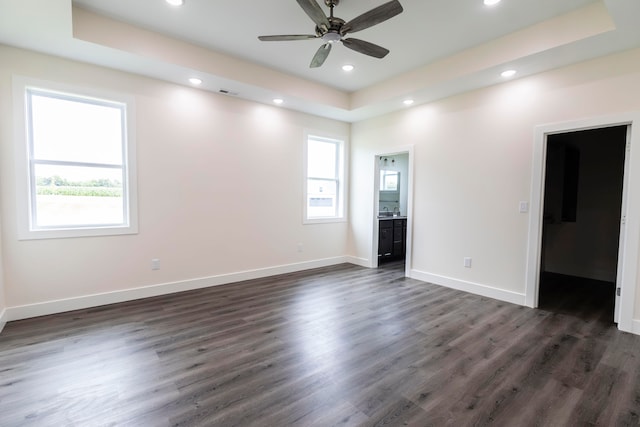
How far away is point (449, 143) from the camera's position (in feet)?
14.5

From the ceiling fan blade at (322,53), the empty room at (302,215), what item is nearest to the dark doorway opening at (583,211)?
the empty room at (302,215)

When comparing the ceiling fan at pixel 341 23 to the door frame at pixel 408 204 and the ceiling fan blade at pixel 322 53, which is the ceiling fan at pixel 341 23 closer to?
the ceiling fan blade at pixel 322 53

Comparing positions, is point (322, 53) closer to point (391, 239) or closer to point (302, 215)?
point (302, 215)

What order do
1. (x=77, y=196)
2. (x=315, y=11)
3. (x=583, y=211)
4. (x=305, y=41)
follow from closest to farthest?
(x=315, y=11) → (x=305, y=41) → (x=77, y=196) → (x=583, y=211)

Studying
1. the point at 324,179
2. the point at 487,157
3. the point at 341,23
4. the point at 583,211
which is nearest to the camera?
the point at 341,23

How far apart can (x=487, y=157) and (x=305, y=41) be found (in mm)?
2727

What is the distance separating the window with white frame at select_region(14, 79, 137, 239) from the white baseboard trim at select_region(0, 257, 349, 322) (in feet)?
2.43

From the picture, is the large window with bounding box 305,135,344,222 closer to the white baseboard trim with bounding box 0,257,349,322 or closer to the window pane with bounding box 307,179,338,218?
the window pane with bounding box 307,179,338,218

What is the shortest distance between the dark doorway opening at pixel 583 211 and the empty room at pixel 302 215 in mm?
31

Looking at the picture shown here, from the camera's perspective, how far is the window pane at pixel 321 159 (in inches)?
219

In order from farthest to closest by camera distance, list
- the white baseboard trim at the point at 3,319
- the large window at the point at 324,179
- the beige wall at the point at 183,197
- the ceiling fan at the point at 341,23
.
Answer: the large window at the point at 324,179 < the beige wall at the point at 183,197 < the white baseboard trim at the point at 3,319 < the ceiling fan at the point at 341,23

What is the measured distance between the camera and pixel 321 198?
18.9ft

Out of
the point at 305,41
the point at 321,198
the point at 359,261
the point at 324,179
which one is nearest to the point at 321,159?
the point at 324,179

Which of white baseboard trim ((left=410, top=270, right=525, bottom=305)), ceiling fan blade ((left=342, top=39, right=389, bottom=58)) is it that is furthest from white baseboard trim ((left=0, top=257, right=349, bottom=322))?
ceiling fan blade ((left=342, top=39, right=389, bottom=58))
